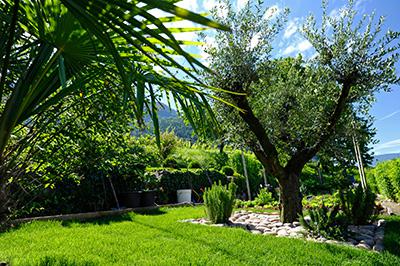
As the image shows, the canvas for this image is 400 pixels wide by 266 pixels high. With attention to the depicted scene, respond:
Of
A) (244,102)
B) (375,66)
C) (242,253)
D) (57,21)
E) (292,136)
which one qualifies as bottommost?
(242,253)

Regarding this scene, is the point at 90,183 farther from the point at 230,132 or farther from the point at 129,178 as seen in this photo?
the point at 230,132

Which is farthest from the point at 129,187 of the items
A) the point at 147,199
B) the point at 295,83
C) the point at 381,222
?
the point at 381,222

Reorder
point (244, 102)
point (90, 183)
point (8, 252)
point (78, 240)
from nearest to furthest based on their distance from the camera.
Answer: point (8, 252)
point (78, 240)
point (244, 102)
point (90, 183)

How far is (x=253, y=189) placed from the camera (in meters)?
16.7

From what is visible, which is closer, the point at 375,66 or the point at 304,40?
the point at 375,66

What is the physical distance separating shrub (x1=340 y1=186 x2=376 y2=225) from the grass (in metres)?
0.47

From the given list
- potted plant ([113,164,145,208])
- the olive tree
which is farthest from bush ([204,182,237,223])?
potted plant ([113,164,145,208])

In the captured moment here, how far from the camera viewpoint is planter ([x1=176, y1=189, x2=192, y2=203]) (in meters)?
11.9

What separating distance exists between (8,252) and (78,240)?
1.02 metres

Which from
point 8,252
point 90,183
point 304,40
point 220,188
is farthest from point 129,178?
point 304,40

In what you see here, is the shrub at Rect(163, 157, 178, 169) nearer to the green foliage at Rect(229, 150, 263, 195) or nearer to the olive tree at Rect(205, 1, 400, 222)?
the green foliage at Rect(229, 150, 263, 195)

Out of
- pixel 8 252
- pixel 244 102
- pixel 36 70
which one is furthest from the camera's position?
pixel 244 102

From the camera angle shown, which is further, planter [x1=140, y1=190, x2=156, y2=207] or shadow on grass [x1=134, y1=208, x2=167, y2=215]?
planter [x1=140, y1=190, x2=156, y2=207]

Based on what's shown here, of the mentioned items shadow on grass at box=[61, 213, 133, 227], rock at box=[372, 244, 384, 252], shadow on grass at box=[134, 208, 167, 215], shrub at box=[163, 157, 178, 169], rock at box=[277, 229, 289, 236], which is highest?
shrub at box=[163, 157, 178, 169]
